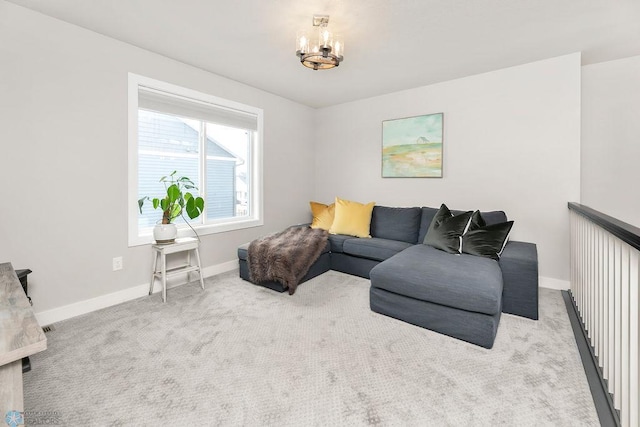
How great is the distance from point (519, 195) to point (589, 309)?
60.1 inches

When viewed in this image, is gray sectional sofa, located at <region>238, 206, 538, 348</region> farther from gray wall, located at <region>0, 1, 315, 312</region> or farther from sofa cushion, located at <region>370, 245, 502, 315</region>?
gray wall, located at <region>0, 1, 315, 312</region>

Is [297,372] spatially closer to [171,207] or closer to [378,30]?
[171,207]

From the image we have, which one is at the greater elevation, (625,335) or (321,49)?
(321,49)

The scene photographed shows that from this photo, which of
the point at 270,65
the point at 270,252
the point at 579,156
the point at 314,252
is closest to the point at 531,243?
the point at 579,156

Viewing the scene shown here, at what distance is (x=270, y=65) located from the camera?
10.6 ft

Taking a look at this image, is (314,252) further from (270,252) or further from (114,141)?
(114,141)

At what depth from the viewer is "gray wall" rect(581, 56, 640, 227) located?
296 centimetres

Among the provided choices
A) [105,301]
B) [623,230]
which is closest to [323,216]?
[105,301]

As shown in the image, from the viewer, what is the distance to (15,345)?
3.04 feet

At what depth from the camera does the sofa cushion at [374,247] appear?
11.1 ft

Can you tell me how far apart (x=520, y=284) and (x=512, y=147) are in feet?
5.41

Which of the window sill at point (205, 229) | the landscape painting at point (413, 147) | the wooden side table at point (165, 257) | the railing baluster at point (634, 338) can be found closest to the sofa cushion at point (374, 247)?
the landscape painting at point (413, 147)

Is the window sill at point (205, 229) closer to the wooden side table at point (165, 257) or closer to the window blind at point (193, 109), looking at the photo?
the wooden side table at point (165, 257)

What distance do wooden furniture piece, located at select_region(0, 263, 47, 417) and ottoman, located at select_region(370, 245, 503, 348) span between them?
214 cm
